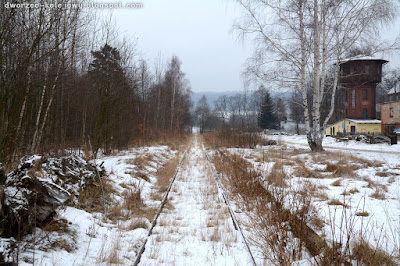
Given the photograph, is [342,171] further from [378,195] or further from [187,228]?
[187,228]

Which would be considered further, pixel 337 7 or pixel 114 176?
pixel 337 7

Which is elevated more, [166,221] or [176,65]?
[176,65]

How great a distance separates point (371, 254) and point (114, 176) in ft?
21.6

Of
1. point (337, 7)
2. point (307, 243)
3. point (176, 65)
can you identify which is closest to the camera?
point (307, 243)

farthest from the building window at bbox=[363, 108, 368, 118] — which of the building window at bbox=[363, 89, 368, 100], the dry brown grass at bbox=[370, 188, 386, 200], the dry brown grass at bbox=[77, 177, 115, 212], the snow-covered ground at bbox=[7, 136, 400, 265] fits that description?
the dry brown grass at bbox=[77, 177, 115, 212]

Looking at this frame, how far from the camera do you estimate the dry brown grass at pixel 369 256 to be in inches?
107

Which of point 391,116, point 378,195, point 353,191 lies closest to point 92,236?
point 353,191

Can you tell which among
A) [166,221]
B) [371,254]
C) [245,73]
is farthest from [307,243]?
[245,73]

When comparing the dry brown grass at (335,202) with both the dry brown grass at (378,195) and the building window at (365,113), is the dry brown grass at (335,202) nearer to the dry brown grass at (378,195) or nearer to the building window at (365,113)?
the dry brown grass at (378,195)

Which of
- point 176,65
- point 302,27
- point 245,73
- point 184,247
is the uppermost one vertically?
point 176,65

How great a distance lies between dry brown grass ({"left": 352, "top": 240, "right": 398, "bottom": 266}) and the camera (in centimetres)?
273

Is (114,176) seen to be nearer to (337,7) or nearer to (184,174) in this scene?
(184,174)

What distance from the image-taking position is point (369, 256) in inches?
109

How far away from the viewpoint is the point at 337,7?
13.0 metres
